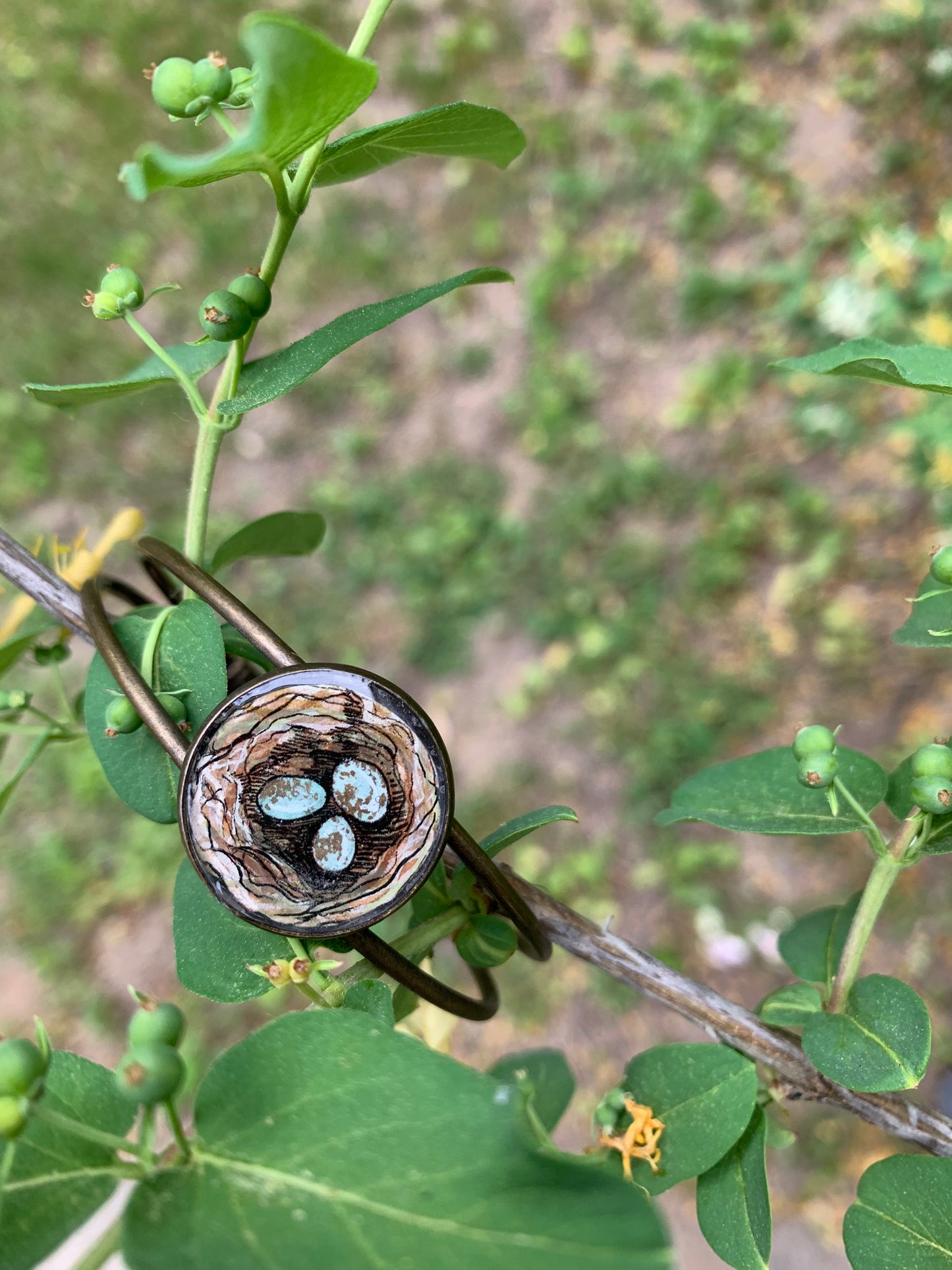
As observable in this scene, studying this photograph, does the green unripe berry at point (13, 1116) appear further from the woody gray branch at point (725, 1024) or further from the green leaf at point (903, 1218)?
the green leaf at point (903, 1218)

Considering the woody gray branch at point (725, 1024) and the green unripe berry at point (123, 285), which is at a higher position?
the green unripe berry at point (123, 285)

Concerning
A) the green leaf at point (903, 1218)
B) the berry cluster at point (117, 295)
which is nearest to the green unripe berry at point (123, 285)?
the berry cluster at point (117, 295)

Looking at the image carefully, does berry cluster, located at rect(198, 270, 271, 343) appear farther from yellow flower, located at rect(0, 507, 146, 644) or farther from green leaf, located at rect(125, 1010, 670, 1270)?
green leaf, located at rect(125, 1010, 670, 1270)

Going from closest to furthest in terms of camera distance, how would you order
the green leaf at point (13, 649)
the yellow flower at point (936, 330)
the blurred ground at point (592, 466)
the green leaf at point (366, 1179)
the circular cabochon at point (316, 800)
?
1. the green leaf at point (366, 1179)
2. the circular cabochon at point (316, 800)
3. the green leaf at point (13, 649)
4. the yellow flower at point (936, 330)
5. the blurred ground at point (592, 466)

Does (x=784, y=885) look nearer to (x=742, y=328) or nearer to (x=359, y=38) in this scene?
(x=742, y=328)

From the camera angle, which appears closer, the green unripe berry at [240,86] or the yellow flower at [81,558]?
the green unripe berry at [240,86]

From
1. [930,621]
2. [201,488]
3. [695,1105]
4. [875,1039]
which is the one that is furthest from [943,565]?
[201,488]

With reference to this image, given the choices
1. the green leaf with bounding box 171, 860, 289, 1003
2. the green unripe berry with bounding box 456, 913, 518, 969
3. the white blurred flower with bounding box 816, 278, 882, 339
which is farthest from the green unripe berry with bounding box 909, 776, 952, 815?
the white blurred flower with bounding box 816, 278, 882, 339
